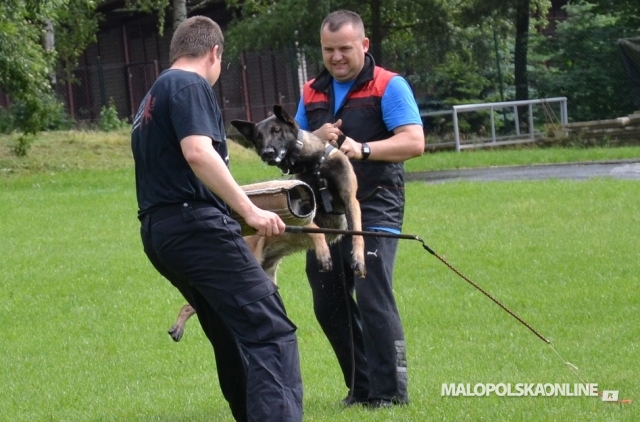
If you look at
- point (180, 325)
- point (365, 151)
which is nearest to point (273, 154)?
point (365, 151)

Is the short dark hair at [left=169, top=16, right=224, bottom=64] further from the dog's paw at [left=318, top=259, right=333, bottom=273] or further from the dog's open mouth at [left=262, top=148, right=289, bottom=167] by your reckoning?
the dog's paw at [left=318, top=259, right=333, bottom=273]

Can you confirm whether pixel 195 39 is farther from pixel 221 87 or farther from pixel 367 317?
pixel 221 87

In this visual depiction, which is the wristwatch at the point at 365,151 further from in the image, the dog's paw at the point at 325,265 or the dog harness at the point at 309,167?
the dog's paw at the point at 325,265

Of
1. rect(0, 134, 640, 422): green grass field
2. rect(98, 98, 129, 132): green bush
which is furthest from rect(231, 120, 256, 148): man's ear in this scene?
rect(98, 98, 129, 132): green bush

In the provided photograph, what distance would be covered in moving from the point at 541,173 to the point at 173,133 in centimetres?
1482

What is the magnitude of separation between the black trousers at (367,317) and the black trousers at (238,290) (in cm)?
118

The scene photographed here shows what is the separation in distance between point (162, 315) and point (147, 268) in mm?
2358

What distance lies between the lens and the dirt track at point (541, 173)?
18281 mm

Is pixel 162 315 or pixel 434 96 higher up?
pixel 434 96

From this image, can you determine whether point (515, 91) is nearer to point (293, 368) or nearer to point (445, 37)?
point (445, 37)

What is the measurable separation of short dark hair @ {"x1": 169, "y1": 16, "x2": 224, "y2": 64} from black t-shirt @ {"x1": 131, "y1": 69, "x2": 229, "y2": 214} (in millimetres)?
159

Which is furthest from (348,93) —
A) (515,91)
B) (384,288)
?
(515,91)

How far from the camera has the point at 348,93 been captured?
635cm

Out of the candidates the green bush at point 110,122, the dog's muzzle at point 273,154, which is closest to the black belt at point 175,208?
the dog's muzzle at point 273,154
